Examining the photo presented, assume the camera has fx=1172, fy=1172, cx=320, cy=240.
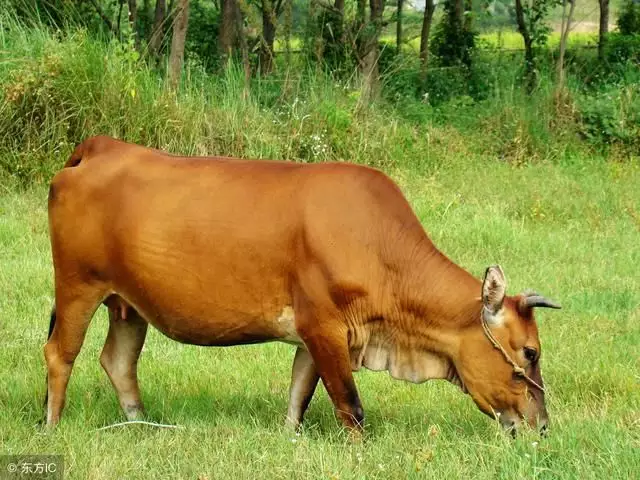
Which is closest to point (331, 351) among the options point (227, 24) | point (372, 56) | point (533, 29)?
point (372, 56)

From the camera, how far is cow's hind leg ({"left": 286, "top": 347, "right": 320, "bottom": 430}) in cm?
575

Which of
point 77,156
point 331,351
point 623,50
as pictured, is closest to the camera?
point 331,351

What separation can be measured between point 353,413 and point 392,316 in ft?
1.58

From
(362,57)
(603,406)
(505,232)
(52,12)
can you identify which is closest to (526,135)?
(362,57)

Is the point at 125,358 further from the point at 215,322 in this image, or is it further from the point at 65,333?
the point at 215,322

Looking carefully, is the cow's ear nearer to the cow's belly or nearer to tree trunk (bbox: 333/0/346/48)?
the cow's belly

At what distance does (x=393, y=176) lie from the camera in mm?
12273

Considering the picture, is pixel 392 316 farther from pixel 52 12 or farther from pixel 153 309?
pixel 52 12

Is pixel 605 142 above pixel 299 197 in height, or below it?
below

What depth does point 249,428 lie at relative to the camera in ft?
18.6

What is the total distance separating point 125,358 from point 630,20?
21887 mm
